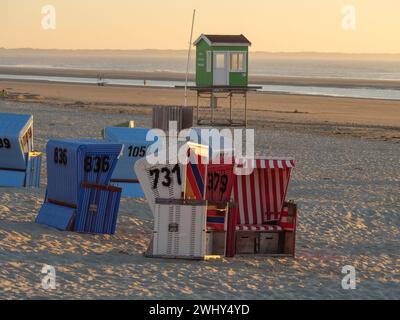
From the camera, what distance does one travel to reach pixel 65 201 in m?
14.8

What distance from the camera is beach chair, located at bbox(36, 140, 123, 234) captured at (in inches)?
569

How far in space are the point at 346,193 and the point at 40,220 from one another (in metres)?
9.16

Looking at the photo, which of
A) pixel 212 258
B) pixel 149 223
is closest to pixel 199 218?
pixel 212 258

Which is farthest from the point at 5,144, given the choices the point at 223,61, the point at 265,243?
the point at 223,61

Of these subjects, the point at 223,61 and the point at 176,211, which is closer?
the point at 176,211

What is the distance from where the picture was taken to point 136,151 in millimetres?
18469

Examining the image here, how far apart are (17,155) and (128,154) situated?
2463 millimetres

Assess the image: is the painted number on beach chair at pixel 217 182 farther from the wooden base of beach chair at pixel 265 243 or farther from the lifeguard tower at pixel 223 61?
the lifeguard tower at pixel 223 61

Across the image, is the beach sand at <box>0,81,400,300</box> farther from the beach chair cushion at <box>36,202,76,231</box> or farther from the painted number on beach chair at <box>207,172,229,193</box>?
the painted number on beach chair at <box>207,172,229,193</box>

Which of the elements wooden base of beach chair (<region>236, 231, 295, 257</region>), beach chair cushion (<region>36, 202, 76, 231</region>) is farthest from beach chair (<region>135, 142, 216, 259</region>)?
beach chair cushion (<region>36, 202, 76, 231</region>)

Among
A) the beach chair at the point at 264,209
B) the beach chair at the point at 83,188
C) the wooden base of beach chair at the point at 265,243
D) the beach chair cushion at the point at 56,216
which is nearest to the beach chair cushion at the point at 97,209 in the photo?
the beach chair at the point at 83,188

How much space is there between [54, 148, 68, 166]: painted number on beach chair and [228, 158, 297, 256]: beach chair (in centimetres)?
288

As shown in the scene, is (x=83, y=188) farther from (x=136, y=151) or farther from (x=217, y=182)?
(x=136, y=151)

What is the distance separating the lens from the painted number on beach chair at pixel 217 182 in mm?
14441
